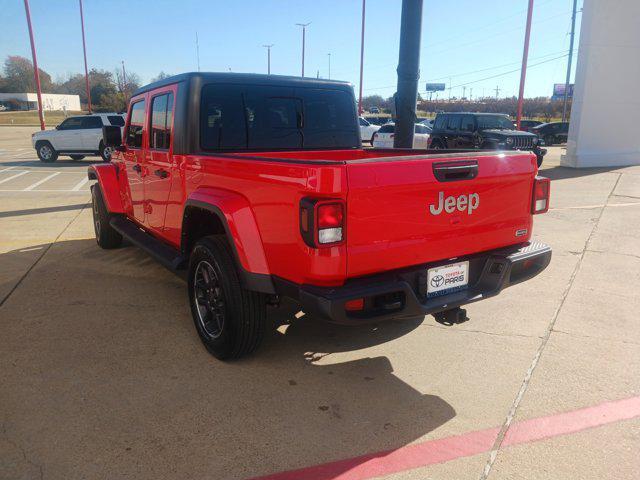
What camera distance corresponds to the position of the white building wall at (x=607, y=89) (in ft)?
51.6

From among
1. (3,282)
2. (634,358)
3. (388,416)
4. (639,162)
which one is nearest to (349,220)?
(388,416)

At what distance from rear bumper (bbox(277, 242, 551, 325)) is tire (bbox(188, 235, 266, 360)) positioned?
18.0 inches

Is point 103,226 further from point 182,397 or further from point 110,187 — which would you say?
point 182,397

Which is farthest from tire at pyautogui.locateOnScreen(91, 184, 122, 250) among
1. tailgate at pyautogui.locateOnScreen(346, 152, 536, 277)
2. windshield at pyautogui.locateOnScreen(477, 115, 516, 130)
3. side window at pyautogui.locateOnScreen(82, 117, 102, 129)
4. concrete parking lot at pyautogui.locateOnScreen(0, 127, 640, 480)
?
windshield at pyautogui.locateOnScreen(477, 115, 516, 130)

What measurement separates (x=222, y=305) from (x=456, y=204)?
5.46ft

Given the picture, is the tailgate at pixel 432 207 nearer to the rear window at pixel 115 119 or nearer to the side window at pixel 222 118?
the side window at pixel 222 118

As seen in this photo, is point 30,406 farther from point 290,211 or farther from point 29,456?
point 290,211

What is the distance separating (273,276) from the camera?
2963mm

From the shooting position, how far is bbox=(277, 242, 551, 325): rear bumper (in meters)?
2.65

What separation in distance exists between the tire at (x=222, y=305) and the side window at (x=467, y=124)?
50.0ft

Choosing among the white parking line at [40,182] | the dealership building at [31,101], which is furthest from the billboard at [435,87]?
the white parking line at [40,182]

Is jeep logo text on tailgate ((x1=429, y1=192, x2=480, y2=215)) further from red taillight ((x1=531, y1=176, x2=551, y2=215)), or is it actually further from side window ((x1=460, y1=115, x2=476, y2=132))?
side window ((x1=460, y1=115, x2=476, y2=132))

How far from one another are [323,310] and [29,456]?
1638 mm

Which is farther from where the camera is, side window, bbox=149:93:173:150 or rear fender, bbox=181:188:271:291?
side window, bbox=149:93:173:150
